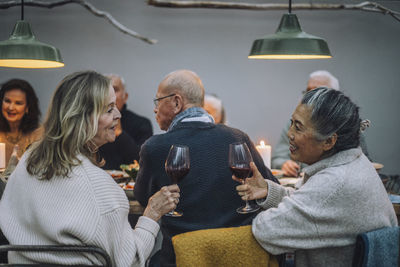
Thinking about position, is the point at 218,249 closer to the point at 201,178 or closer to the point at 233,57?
the point at 201,178

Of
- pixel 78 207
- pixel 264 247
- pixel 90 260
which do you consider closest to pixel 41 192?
pixel 78 207

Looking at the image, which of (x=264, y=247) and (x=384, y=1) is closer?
(x=264, y=247)

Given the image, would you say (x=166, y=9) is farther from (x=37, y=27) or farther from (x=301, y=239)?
→ (x=301, y=239)

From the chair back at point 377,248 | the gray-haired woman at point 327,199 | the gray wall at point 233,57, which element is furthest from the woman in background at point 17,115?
the chair back at point 377,248

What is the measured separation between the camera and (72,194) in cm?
142

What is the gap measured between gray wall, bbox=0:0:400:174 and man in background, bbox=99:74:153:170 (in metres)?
0.29

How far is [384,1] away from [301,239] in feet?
12.4

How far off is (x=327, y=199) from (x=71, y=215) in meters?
0.79

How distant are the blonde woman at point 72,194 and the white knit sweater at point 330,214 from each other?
0.44 m

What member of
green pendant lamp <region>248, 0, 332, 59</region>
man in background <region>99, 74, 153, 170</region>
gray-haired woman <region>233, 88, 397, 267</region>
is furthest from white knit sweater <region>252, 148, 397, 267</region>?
man in background <region>99, 74, 153, 170</region>

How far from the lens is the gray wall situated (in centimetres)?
455

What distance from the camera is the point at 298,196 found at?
4.75 feet

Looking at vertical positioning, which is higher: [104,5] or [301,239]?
[104,5]

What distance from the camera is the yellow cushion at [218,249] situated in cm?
146
